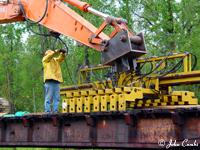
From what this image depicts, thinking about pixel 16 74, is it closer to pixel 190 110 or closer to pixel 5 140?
pixel 5 140

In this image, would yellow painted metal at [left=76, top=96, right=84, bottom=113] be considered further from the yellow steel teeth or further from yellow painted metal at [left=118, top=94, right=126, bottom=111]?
yellow painted metal at [left=118, top=94, right=126, bottom=111]

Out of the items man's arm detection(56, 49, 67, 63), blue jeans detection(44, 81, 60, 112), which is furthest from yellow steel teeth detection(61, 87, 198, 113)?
man's arm detection(56, 49, 67, 63)

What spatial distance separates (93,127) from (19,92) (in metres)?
33.0

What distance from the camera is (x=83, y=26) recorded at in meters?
12.7

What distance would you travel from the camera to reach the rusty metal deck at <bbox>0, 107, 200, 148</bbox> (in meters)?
9.40

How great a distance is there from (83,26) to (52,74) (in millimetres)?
1778

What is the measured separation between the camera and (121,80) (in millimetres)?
12234

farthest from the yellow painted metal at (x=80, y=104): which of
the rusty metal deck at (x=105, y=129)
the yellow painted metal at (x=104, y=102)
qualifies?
the yellow painted metal at (x=104, y=102)

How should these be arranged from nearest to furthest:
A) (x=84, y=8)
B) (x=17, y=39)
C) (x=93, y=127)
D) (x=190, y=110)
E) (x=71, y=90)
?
1. (x=190, y=110)
2. (x=93, y=127)
3. (x=84, y=8)
4. (x=71, y=90)
5. (x=17, y=39)

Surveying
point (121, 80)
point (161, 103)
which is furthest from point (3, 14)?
point (161, 103)

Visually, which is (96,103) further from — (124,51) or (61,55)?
(61,55)

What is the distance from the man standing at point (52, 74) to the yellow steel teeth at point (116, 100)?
0.89 metres

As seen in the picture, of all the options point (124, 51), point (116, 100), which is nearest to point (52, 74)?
point (124, 51)

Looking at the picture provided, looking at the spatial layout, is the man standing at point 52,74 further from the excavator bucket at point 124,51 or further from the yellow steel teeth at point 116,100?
the excavator bucket at point 124,51
